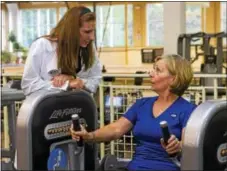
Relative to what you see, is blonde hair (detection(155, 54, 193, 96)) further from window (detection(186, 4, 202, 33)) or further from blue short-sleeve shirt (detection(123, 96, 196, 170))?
window (detection(186, 4, 202, 33))

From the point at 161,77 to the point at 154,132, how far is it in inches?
10.4

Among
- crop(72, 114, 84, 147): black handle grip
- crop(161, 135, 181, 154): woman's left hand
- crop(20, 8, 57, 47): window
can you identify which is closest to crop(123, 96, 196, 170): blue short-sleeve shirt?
crop(161, 135, 181, 154): woman's left hand

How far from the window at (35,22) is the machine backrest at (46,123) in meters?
12.9

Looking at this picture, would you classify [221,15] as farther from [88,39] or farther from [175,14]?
[88,39]

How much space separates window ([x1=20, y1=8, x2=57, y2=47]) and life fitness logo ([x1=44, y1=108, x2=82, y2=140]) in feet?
42.7

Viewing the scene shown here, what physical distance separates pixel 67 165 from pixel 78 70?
0.53 m

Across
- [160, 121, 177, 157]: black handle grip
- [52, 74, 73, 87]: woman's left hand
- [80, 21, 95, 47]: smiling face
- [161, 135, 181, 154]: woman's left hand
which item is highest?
[80, 21, 95, 47]: smiling face

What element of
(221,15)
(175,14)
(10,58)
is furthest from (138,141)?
(221,15)

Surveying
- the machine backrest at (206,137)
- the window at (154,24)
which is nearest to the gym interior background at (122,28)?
the window at (154,24)

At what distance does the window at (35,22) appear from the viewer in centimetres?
1519

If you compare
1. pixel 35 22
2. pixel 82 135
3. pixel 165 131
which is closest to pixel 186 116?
pixel 165 131

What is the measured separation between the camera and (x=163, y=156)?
2164 millimetres

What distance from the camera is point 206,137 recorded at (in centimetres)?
179

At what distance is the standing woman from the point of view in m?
2.44
